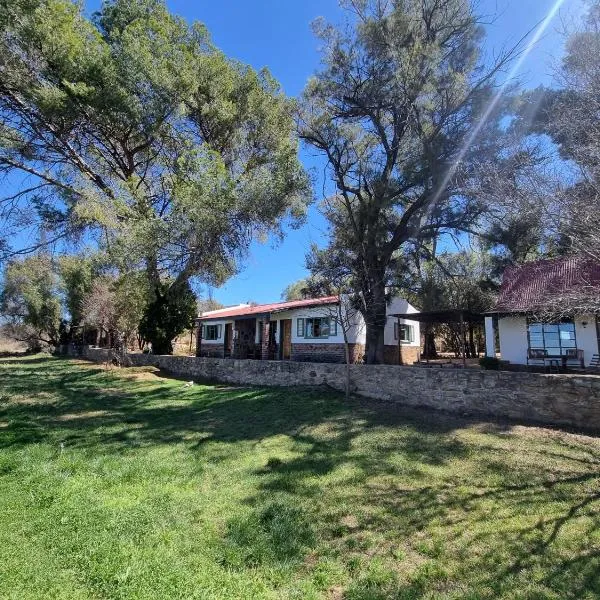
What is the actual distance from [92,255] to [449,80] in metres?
15.2

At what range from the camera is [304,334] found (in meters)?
20.6

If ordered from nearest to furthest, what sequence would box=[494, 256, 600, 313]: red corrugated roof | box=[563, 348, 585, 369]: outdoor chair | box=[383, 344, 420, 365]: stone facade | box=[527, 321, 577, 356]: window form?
box=[494, 256, 600, 313]: red corrugated roof < box=[563, 348, 585, 369]: outdoor chair < box=[527, 321, 577, 356]: window < box=[383, 344, 420, 365]: stone facade

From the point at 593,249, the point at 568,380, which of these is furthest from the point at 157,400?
the point at 593,249

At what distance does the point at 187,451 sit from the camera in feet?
22.3

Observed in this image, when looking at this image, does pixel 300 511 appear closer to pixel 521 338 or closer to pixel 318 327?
pixel 521 338

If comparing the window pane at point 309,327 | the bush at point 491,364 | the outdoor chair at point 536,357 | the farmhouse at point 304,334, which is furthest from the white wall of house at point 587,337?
the window pane at point 309,327

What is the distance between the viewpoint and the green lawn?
3.29 metres

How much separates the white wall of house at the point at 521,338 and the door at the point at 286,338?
1029cm

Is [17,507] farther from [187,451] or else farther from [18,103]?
[18,103]

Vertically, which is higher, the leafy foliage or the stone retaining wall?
the leafy foliage

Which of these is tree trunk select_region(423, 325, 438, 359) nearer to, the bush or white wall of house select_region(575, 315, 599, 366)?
the bush

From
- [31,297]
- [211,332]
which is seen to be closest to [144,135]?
[211,332]

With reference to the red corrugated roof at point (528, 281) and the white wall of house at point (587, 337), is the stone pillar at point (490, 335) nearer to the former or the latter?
the red corrugated roof at point (528, 281)

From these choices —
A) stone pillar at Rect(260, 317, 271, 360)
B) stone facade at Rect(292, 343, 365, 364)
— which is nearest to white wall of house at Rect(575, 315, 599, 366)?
stone facade at Rect(292, 343, 365, 364)
